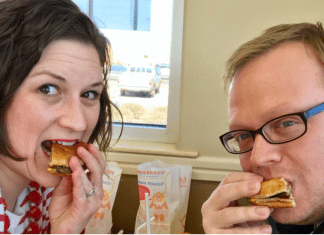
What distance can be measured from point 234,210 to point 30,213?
81 centimetres

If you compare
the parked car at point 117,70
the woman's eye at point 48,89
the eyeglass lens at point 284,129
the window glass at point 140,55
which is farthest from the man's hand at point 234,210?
the parked car at point 117,70

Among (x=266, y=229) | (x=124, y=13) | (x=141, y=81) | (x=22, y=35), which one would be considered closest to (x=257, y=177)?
(x=266, y=229)

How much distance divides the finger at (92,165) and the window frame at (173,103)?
84 centimetres

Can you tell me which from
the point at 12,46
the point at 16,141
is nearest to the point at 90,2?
the point at 12,46

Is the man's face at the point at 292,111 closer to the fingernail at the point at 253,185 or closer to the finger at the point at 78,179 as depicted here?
the fingernail at the point at 253,185

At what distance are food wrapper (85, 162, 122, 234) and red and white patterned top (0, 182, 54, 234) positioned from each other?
13.3 inches

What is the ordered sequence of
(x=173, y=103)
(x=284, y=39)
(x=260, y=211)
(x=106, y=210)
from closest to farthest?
(x=260, y=211) < (x=284, y=39) < (x=106, y=210) < (x=173, y=103)

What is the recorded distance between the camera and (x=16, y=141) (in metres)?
0.90

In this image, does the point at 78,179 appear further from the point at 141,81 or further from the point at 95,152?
the point at 141,81

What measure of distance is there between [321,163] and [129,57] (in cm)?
146

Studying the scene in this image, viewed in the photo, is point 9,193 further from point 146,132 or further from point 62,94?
point 146,132

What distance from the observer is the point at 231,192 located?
0.90m

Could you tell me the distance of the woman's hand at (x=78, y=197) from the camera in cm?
99

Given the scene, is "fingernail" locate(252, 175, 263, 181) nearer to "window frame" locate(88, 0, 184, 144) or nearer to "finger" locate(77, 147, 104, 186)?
"finger" locate(77, 147, 104, 186)
